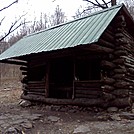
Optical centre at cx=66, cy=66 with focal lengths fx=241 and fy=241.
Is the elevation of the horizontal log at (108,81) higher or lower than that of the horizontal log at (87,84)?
higher

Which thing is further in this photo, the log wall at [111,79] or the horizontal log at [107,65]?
the log wall at [111,79]

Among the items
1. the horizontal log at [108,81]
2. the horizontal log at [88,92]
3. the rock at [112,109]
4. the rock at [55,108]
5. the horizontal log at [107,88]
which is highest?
the horizontal log at [108,81]

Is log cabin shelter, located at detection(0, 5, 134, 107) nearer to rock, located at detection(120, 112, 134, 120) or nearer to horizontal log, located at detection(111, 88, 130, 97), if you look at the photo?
horizontal log, located at detection(111, 88, 130, 97)

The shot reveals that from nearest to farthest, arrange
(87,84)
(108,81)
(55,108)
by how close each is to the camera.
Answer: (108,81) → (87,84) → (55,108)

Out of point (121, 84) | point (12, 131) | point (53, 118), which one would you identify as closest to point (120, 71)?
point (121, 84)

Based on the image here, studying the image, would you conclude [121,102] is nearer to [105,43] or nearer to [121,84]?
[121,84]

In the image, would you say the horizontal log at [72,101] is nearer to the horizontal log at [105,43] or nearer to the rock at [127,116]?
the rock at [127,116]

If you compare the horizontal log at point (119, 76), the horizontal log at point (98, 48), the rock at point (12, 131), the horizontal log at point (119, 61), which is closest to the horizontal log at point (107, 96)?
the horizontal log at point (119, 76)

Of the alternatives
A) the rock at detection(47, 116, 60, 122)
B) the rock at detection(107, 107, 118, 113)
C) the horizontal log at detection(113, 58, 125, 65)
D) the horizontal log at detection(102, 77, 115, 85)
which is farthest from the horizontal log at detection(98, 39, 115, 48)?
the rock at detection(47, 116, 60, 122)

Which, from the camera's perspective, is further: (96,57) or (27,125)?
(96,57)

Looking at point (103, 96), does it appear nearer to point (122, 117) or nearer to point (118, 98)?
point (118, 98)

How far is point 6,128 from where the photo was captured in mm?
6781

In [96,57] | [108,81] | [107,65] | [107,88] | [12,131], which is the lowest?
[12,131]

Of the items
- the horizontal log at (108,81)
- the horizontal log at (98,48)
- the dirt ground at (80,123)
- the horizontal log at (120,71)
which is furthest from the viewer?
the horizontal log at (120,71)
